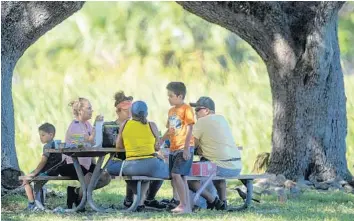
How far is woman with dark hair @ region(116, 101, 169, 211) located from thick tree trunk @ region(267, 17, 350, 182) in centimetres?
505

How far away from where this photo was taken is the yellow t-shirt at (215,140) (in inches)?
477

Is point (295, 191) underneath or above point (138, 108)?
underneath

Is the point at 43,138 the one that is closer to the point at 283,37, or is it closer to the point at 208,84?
the point at 283,37

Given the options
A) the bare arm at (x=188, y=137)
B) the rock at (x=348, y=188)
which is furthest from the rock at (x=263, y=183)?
the bare arm at (x=188, y=137)

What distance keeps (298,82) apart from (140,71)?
37.2 ft

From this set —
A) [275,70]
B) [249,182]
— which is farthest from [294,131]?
[249,182]

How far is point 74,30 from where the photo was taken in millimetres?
29953

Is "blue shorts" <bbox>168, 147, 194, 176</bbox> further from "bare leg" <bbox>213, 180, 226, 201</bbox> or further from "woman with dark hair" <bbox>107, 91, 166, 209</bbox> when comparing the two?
"bare leg" <bbox>213, 180, 226, 201</bbox>

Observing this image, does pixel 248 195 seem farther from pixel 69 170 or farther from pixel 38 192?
pixel 38 192

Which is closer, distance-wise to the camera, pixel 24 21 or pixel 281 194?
pixel 281 194

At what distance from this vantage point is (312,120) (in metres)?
16.4

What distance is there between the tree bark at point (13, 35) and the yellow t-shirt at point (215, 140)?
308 centimetres

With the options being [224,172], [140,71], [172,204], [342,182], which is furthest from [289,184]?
[140,71]

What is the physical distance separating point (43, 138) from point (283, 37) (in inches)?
212
